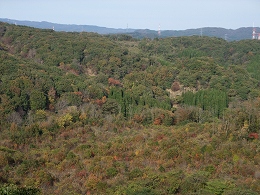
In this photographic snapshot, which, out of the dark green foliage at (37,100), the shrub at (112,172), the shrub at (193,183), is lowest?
the shrub at (112,172)

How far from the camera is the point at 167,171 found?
18.6m

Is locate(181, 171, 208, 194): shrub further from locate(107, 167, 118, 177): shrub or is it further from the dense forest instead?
locate(107, 167, 118, 177): shrub

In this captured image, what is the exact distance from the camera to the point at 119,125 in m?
30.2

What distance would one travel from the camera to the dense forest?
1716cm

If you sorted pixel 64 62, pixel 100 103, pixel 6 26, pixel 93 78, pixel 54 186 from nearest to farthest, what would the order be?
1. pixel 54 186
2. pixel 100 103
3. pixel 93 78
4. pixel 64 62
5. pixel 6 26

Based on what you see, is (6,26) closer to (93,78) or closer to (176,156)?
(93,78)

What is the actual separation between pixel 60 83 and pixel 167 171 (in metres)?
21.5

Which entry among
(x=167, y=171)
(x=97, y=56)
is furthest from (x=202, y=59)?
(x=167, y=171)

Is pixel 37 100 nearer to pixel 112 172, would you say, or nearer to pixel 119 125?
pixel 119 125

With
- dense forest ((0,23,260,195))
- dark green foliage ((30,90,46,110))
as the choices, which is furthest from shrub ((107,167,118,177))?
dark green foliage ((30,90,46,110))

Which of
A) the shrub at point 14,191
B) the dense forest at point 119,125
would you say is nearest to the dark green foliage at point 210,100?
the dense forest at point 119,125

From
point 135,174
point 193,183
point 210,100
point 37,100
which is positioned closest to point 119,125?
point 37,100

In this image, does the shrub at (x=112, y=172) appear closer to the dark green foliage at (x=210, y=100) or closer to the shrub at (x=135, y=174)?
the shrub at (x=135, y=174)

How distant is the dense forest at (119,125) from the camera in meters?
17.2
